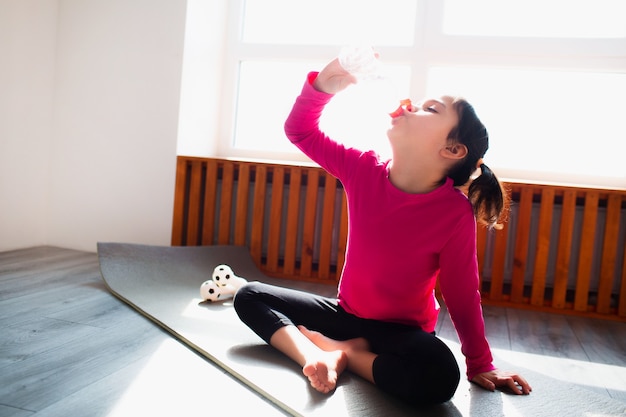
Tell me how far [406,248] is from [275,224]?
4.43 feet

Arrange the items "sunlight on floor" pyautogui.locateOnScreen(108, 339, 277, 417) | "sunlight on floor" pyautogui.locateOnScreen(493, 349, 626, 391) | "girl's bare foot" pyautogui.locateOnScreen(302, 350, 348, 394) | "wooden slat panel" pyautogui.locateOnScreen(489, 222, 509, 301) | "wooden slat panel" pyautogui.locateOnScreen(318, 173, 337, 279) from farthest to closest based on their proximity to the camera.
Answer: "wooden slat panel" pyautogui.locateOnScreen(318, 173, 337, 279) < "wooden slat panel" pyautogui.locateOnScreen(489, 222, 509, 301) < "sunlight on floor" pyautogui.locateOnScreen(493, 349, 626, 391) < "girl's bare foot" pyautogui.locateOnScreen(302, 350, 348, 394) < "sunlight on floor" pyautogui.locateOnScreen(108, 339, 277, 417)

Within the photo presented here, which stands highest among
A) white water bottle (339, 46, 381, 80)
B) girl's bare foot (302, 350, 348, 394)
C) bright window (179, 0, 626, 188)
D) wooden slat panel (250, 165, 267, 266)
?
bright window (179, 0, 626, 188)

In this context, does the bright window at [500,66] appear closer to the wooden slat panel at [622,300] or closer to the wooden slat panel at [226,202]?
the wooden slat panel at [226,202]

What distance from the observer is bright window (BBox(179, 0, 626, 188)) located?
8.00ft

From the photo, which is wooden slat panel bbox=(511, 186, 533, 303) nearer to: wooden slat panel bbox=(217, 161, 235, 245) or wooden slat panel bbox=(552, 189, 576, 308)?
wooden slat panel bbox=(552, 189, 576, 308)

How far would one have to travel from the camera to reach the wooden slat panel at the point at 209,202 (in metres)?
2.57

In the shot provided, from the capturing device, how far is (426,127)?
48.2 inches

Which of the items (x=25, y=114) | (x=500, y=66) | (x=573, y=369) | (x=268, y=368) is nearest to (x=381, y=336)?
(x=268, y=368)

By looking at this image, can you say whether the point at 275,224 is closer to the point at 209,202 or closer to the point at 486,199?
the point at 209,202

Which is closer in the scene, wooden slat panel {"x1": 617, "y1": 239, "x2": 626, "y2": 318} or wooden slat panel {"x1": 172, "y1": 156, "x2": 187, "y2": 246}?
wooden slat panel {"x1": 617, "y1": 239, "x2": 626, "y2": 318}

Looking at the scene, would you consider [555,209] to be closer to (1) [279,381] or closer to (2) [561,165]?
(2) [561,165]

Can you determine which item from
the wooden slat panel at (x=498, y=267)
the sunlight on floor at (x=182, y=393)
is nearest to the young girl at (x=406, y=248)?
the sunlight on floor at (x=182, y=393)

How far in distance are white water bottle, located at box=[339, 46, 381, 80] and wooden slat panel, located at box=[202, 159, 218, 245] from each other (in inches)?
56.9

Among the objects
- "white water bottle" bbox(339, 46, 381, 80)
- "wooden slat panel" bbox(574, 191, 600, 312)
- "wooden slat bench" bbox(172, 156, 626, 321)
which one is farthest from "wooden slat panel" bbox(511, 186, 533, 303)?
"white water bottle" bbox(339, 46, 381, 80)
